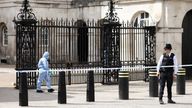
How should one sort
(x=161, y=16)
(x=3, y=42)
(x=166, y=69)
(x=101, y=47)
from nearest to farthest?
(x=166, y=69) < (x=101, y=47) < (x=161, y=16) < (x=3, y=42)

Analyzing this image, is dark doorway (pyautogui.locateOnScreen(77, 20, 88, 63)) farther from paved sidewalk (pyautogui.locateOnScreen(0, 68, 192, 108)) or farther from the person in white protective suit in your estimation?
the person in white protective suit

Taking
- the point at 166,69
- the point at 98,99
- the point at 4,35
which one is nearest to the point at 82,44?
the point at 4,35

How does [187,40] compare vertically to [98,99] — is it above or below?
above

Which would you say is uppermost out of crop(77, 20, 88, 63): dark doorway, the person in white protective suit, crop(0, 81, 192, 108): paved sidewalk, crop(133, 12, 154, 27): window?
crop(133, 12, 154, 27): window

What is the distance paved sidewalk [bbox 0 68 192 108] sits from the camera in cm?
1733

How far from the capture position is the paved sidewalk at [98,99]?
17328 millimetres

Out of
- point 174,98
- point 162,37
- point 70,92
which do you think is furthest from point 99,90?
point 162,37

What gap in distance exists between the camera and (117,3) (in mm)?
33156

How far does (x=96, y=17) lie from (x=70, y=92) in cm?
1650

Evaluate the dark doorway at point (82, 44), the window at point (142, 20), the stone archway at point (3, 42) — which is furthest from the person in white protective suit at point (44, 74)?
the stone archway at point (3, 42)

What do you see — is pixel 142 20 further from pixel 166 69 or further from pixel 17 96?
pixel 166 69

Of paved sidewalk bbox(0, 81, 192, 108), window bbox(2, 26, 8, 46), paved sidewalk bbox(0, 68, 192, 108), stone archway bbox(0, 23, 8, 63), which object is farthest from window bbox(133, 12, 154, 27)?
window bbox(2, 26, 8, 46)

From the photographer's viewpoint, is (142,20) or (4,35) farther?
(4,35)

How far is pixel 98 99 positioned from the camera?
19188 millimetres
